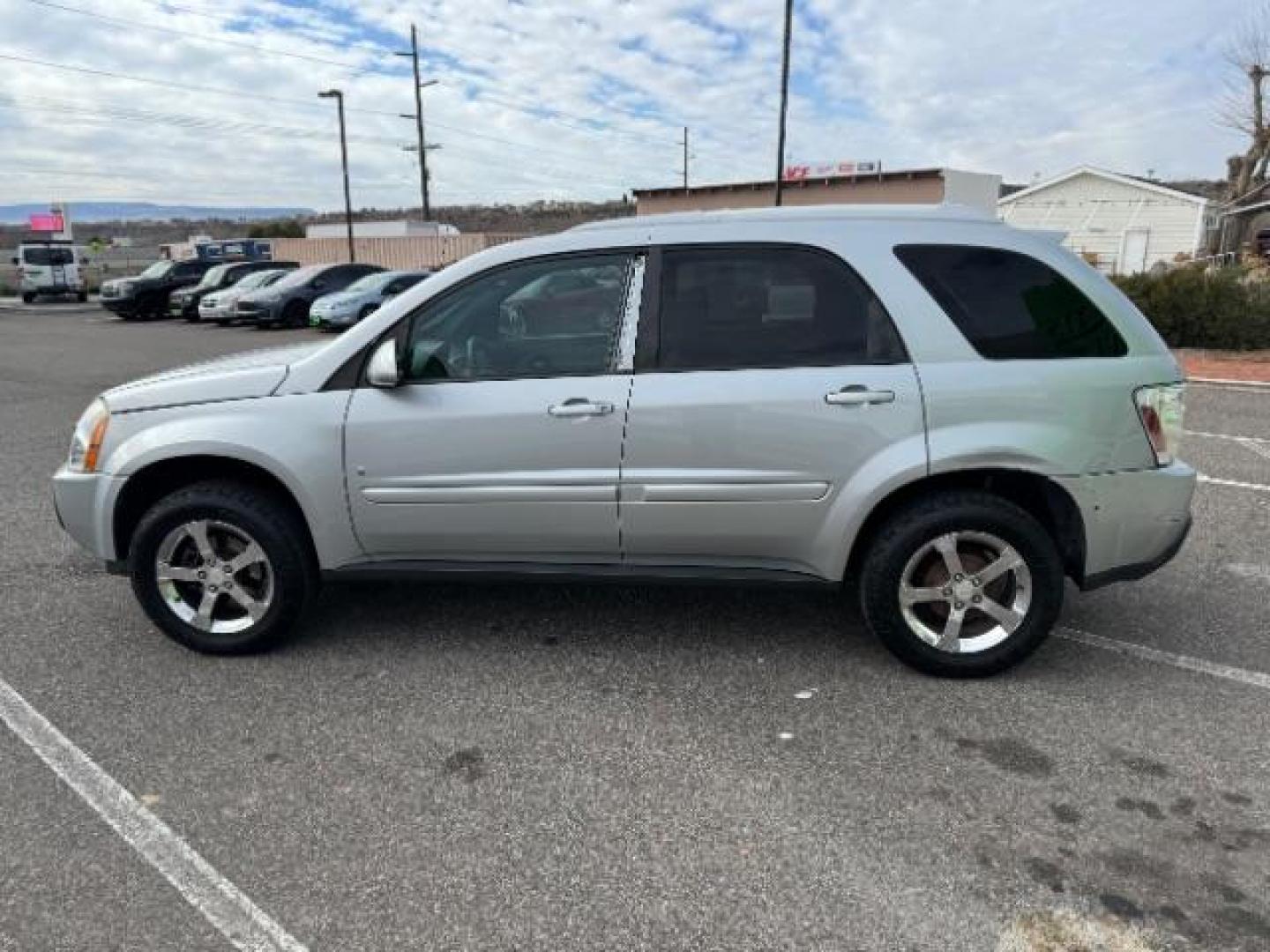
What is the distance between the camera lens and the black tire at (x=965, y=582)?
3.43 m

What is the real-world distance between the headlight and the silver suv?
1.0 inches

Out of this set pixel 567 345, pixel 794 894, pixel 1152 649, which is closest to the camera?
pixel 794 894

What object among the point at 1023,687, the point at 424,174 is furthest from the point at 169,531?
the point at 424,174

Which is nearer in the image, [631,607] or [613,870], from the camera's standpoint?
[613,870]

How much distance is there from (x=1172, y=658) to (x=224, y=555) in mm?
3893

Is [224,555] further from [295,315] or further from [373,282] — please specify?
[295,315]

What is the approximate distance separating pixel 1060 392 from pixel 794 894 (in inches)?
79.5

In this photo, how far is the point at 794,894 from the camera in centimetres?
241

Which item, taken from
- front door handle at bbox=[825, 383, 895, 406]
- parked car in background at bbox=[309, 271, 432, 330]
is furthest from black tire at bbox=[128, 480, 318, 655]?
parked car in background at bbox=[309, 271, 432, 330]

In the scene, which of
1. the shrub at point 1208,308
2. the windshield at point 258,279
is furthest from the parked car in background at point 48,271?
the shrub at point 1208,308

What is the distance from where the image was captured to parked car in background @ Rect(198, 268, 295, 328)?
910 inches

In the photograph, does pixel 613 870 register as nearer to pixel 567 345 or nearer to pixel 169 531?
pixel 567 345

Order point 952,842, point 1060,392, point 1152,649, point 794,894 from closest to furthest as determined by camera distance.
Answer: point 794,894, point 952,842, point 1060,392, point 1152,649

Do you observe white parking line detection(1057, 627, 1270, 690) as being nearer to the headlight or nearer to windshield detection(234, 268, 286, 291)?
the headlight
